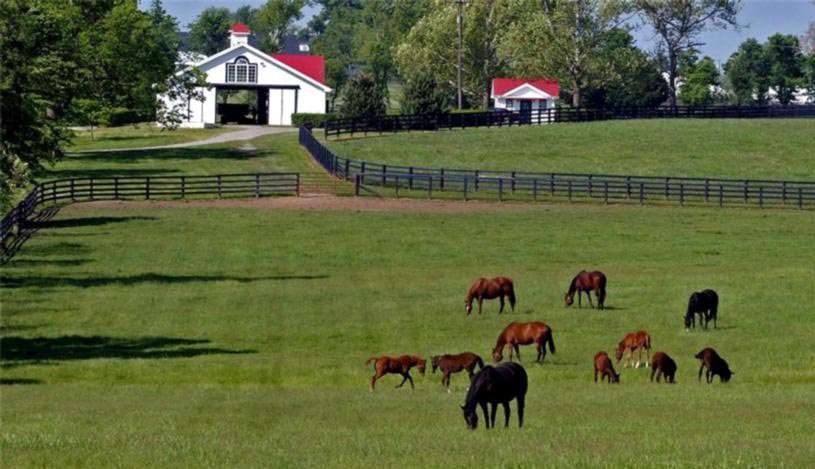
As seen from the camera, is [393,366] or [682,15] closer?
[393,366]

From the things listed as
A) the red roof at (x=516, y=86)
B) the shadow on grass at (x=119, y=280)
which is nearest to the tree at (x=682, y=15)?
the red roof at (x=516, y=86)

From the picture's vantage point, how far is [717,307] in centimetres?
3291

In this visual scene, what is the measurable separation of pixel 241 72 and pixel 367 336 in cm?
10110

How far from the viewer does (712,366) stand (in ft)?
81.5

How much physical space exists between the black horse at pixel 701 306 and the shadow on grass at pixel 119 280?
42.2 feet

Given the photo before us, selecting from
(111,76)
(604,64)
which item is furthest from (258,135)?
(604,64)

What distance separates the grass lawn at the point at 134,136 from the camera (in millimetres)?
105188

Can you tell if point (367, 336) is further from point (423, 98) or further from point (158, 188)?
point (423, 98)

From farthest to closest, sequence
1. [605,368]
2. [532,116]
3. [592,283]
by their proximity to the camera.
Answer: [532,116] < [592,283] < [605,368]

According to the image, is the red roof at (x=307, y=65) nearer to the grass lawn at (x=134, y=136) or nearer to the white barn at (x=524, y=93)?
the grass lawn at (x=134, y=136)

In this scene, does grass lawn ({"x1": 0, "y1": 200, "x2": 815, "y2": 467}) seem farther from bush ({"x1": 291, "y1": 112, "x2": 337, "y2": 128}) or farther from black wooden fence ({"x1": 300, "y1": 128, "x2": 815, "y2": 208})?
bush ({"x1": 291, "y1": 112, "x2": 337, "y2": 128})

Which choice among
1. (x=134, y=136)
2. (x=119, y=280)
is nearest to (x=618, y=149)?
(x=134, y=136)

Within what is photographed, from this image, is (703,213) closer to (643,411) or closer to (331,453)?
(643,411)

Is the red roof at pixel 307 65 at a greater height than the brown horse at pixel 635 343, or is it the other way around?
the red roof at pixel 307 65
